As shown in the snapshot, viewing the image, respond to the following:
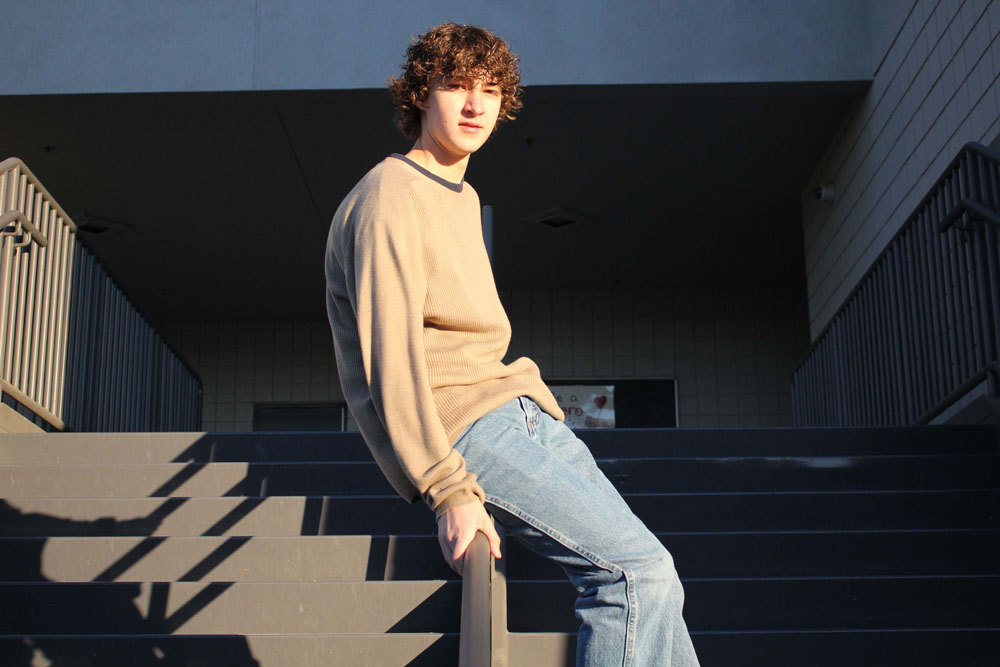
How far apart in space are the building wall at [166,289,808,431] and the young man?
8.35 meters

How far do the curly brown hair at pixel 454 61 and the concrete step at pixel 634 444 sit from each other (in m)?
2.41

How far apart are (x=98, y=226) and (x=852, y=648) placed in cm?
719

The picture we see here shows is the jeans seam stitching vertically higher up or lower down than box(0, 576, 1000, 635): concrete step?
higher up

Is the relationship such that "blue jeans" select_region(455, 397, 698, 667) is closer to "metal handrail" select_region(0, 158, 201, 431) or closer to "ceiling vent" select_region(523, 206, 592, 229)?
"metal handrail" select_region(0, 158, 201, 431)

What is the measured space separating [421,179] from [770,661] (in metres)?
1.60

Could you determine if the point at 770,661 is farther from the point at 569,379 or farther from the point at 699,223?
the point at 569,379

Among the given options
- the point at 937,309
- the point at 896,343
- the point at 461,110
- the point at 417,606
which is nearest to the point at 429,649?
the point at 417,606

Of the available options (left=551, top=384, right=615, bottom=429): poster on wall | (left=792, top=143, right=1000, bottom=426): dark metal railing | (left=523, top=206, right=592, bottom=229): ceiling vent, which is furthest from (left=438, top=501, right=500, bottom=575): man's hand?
(left=551, top=384, right=615, bottom=429): poster on wall

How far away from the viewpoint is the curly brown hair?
1763 millimetres

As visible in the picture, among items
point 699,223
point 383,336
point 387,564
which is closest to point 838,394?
point 699,223

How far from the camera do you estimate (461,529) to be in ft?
4.87

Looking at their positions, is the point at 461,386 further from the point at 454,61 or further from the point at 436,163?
the point at 454,61

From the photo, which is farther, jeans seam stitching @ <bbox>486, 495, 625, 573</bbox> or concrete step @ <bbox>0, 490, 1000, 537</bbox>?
concrete step @ <bbox>0, 490, 1000, 537</bbox>

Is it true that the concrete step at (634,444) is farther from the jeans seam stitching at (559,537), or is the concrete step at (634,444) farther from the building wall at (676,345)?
the building wall at (676,345)
